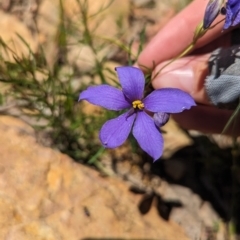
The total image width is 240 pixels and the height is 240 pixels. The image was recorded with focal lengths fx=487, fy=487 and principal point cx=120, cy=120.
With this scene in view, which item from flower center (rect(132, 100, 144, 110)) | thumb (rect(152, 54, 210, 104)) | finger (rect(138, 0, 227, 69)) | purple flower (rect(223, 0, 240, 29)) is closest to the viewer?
purple flower (rect(223, 0, 240, 29))

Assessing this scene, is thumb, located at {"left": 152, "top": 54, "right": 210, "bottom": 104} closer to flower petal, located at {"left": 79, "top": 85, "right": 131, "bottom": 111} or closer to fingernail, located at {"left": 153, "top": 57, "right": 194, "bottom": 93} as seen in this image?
fingernail, located at {"left": 153, "top": 57, "right": 194, "bottom": 93}

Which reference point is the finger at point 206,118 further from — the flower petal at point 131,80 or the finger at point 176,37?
the flower petal at point 131,80

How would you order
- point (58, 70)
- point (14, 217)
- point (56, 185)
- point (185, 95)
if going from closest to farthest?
point (185, 95)
point (14, 217)
point (56, 185)
point (58, 70)

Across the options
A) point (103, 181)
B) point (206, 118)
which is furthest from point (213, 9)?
point (103, 181)

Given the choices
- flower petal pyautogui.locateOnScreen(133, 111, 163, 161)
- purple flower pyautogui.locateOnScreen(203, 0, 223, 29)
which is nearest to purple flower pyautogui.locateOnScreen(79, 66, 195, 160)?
flower petal pyautogui.locateOnScreen(133, 111, 163, 161)

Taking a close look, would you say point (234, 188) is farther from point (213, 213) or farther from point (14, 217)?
point (14, 217)

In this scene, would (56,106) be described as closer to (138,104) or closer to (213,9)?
(138,104)

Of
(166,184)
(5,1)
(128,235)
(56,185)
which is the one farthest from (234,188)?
(5,1)
